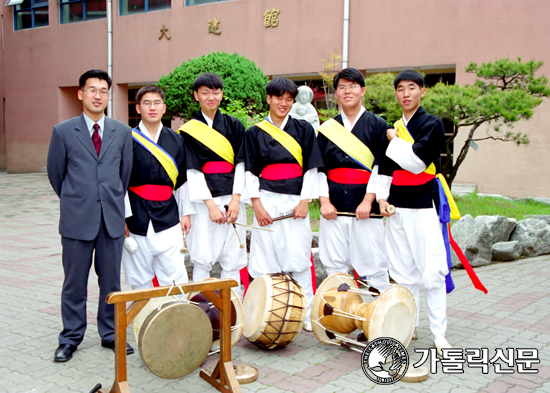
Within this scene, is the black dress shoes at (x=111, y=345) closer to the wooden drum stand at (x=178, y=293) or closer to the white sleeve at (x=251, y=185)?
the wooden drum stand at (x=178, y=293)

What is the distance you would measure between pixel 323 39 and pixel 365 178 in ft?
32.4

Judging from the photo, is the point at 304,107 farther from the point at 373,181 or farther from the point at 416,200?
the point at 416,200

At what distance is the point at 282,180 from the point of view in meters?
4.11

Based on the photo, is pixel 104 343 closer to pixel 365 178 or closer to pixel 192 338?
pixel 192 338

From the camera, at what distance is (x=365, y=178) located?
13.5ft

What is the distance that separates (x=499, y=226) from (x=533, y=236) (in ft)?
1.86

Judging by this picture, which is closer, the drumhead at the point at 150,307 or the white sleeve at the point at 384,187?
the drumhead at the point at 150,307

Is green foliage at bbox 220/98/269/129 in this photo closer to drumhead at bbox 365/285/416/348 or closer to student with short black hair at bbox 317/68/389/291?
student with short black hair at bbox 317/68/389/291

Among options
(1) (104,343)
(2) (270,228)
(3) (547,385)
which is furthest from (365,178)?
A: (1) (104,343)

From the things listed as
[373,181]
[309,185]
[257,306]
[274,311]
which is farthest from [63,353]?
[373,181]

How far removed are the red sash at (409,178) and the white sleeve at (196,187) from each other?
142 cm

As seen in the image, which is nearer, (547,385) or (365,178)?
(547,385)

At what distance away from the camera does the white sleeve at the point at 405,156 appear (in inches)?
145

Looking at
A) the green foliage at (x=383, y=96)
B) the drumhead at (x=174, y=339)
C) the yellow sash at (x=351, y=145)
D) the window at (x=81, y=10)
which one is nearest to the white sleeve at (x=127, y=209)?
the drumhead at (x=174, y=339)
